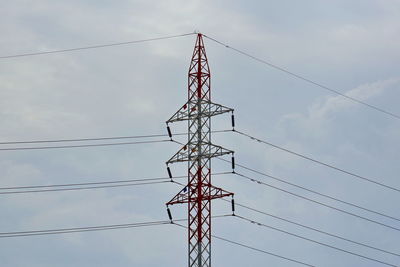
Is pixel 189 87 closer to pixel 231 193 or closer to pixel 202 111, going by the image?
pixel 202 111

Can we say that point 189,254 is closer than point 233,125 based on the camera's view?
Yes

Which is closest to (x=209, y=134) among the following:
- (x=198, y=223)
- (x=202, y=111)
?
(x=202, y=111)

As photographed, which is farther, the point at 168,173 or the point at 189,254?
the point at 168,173

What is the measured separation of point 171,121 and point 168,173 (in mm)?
5384

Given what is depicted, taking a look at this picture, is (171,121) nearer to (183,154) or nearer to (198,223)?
(183,154)

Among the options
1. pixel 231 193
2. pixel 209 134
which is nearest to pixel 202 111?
pixel 209 134

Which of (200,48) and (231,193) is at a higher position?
(200,48)

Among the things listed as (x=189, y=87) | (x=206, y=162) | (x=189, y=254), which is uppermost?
(x=189, y=87)

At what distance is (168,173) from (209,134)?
6382 millimetres

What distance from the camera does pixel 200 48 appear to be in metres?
97.9

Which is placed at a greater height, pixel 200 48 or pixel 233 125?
pixel 200 48

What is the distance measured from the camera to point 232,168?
95.6 m

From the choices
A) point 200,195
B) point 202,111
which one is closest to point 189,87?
point 202,111

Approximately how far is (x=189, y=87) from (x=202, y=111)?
3.33 meters
